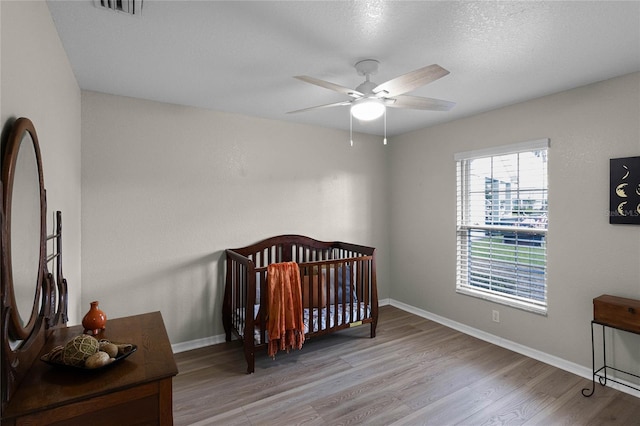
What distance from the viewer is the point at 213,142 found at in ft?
10.6

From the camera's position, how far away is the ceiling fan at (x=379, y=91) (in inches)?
70.4

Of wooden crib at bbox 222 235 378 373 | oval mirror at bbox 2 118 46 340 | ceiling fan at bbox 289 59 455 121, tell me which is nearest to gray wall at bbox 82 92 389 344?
wooden crib at bbox 222 235 378 373

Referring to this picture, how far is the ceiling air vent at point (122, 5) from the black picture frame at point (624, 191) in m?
3.22

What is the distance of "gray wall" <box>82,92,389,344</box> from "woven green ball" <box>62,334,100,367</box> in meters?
1.85

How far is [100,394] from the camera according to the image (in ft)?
3.49

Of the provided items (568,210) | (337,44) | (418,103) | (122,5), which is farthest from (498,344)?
(122,5)

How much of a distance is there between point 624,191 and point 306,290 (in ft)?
8.62

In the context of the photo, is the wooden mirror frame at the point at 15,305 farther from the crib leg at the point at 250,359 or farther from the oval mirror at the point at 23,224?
the crib leg at the point at 250,359

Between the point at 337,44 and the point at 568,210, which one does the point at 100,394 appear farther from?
the point at 568,210

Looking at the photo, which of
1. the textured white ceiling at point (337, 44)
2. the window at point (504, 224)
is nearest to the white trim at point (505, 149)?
the window at point (504, 224)

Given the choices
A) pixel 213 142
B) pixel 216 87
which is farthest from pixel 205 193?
pixel 216 87

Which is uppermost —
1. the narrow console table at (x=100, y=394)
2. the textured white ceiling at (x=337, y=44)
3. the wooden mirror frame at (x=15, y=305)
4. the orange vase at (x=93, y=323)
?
the textured white ceiling at (x=337, y=44)

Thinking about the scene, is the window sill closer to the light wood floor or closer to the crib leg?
the light wood floor

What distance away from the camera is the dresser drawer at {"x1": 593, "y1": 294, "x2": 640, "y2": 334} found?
2168 mm
